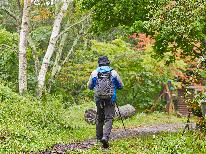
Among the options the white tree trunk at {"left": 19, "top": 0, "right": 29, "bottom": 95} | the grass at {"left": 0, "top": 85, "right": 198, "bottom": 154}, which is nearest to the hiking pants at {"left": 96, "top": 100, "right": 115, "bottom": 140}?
the grass at {"left": 0, "top": 85, "right": 198, "bottom": 154}

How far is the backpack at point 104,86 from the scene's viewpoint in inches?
424

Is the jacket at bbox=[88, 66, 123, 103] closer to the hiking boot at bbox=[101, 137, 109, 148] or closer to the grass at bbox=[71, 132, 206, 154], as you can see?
the hiking boot at bbox=[101, 137, 109, 148]

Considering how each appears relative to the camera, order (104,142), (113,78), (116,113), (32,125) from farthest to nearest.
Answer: (116,113) < (32,125) < (113,78) < (104,142)

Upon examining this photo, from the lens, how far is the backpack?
10.8 m

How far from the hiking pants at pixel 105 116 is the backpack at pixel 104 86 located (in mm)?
308

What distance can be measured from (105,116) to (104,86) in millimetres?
823

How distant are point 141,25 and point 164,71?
14266mm

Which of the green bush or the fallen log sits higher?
the green bush

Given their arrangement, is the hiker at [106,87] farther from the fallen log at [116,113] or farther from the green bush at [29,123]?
the fallen log at [116,113]

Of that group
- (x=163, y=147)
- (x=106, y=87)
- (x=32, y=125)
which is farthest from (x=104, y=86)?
(x=32, y=125)

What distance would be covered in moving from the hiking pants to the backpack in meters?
0.31

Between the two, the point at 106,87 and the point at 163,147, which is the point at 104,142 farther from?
the point at 163,147

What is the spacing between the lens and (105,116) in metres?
11.1

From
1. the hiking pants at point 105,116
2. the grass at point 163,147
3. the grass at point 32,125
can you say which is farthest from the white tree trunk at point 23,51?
the grass at point 163,147
